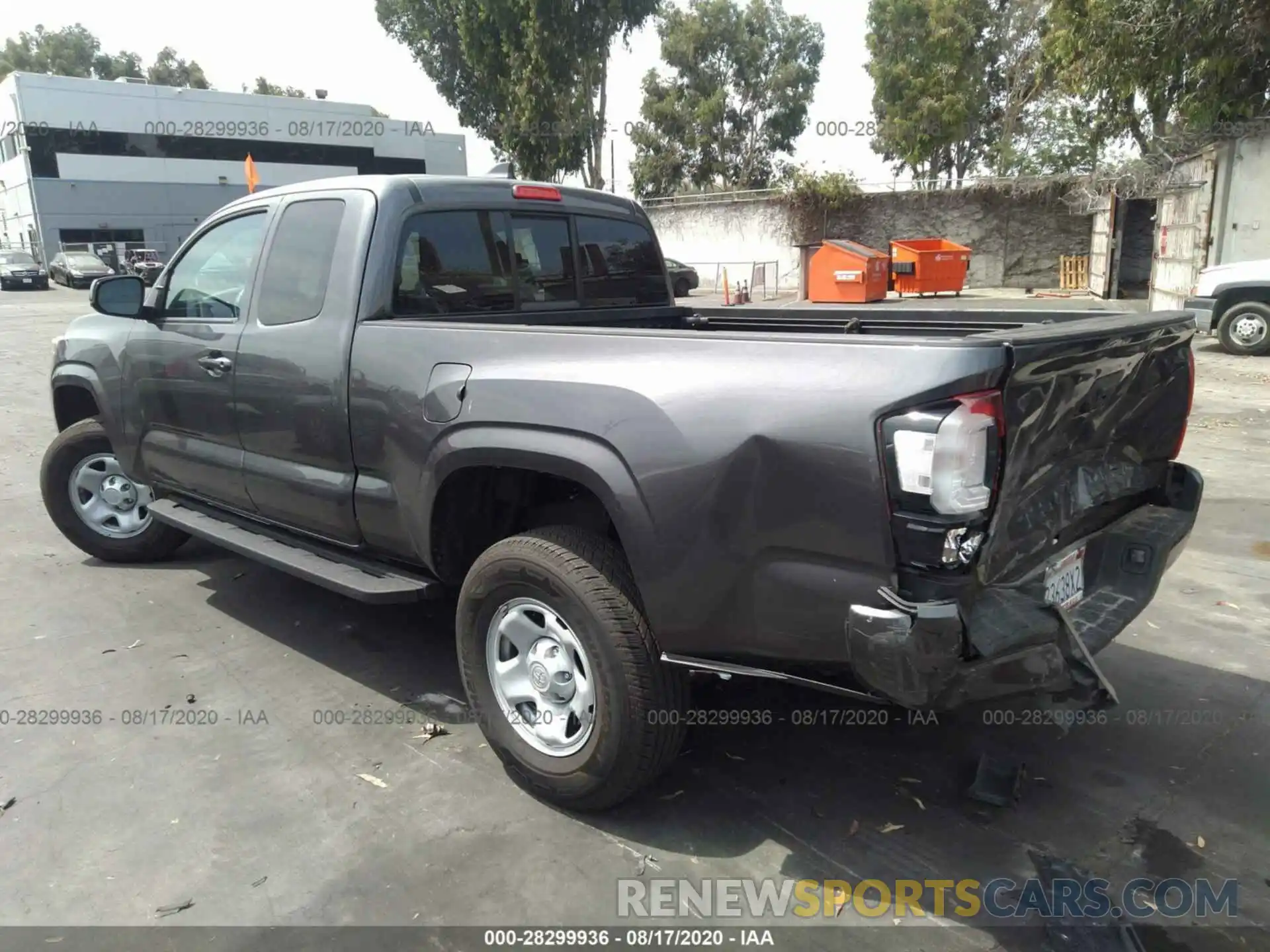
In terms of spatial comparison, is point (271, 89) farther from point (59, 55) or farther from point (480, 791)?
point (480, 791)

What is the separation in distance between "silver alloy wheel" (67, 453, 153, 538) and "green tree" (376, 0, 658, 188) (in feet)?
89.5

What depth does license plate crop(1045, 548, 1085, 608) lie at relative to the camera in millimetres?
2586

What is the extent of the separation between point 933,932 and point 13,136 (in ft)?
169

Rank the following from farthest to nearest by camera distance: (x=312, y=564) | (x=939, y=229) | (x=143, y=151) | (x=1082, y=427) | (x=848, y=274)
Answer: (x=143, y=151)
(x=939, y=229)
(x=848, y=274)
(x=312, y=564)
(x=1082, y=427)

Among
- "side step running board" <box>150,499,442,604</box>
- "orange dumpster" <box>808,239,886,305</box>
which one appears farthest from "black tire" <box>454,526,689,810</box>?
"orange dumpster" <box>808,239,886,305</box>

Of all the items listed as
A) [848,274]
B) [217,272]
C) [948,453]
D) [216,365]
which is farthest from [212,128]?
[948,453]

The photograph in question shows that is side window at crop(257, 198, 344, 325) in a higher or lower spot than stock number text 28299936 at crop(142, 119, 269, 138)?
lower

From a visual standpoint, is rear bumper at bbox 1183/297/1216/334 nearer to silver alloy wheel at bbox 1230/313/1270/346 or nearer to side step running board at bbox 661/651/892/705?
silver alloy wheel at bbox 1230/313/1270/346

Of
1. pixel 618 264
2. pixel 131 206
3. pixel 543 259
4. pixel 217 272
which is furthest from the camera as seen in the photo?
pixel 131 206

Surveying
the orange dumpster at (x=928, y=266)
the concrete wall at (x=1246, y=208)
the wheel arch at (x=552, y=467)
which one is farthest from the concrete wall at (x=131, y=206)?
the wheel arch at (x=552, y=467)

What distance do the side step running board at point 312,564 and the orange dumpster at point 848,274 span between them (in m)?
18.7

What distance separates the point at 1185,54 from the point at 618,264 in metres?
13.4

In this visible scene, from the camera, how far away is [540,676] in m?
2.91

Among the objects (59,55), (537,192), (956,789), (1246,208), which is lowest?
(956,789)
